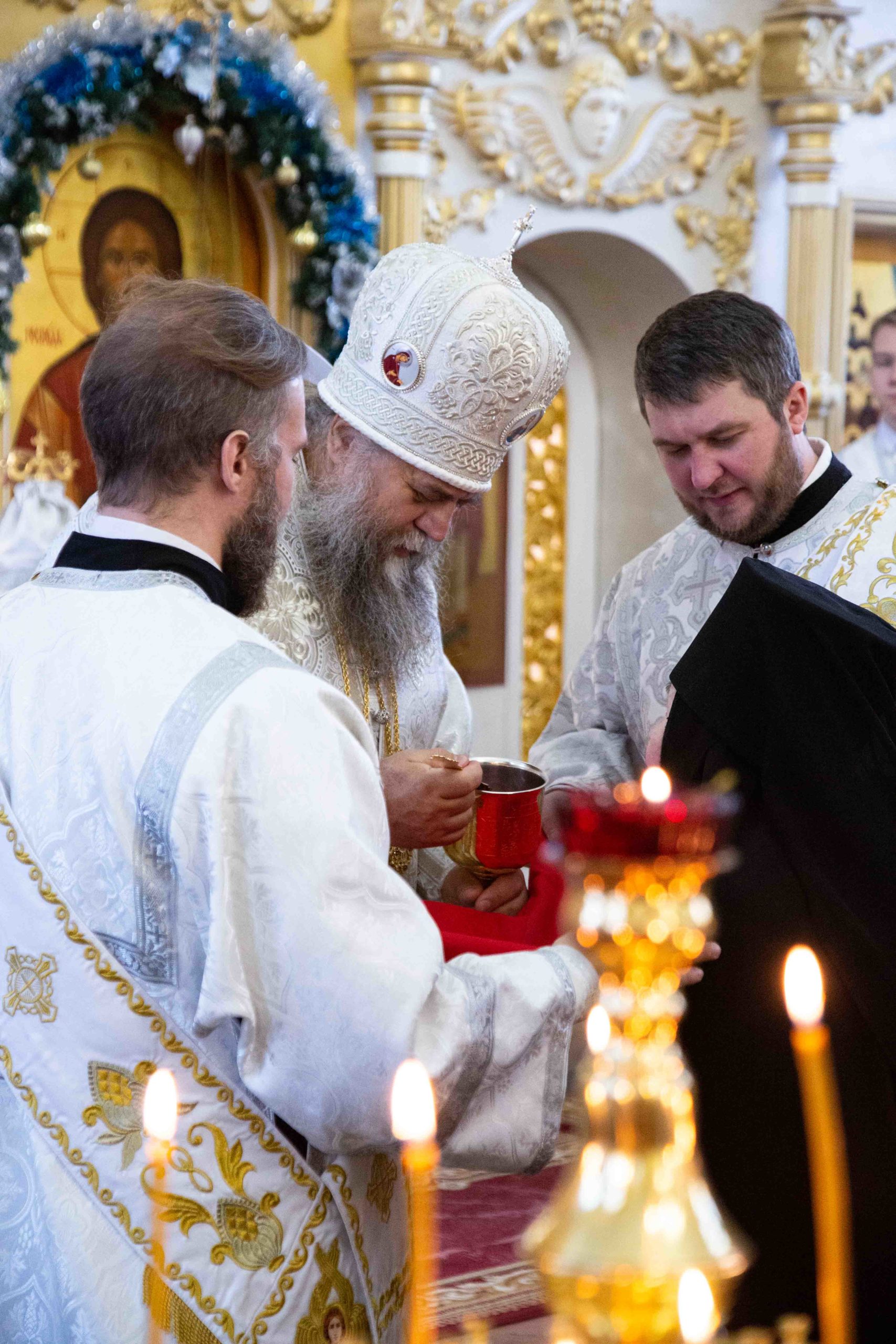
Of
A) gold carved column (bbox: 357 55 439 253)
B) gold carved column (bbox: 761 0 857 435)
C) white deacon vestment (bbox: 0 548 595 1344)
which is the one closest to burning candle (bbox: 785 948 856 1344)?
white deacon vestment (bbox: 0 548 595 1344)

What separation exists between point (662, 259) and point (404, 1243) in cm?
553

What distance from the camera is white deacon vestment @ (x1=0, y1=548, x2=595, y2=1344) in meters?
1.53

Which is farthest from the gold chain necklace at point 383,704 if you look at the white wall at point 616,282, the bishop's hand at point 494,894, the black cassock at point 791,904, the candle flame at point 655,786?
the white wall at point 616,282

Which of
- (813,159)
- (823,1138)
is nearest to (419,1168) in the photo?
(823,1138)

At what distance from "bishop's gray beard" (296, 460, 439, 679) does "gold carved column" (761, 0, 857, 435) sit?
14.7ft

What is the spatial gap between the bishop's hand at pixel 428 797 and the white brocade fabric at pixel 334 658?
313mm

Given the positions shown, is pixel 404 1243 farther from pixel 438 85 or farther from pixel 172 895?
pixel 438 85

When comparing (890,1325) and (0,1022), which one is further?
(890,1325)

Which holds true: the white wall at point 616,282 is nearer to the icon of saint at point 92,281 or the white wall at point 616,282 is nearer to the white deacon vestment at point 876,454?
the white deacon vestment at point 876,454

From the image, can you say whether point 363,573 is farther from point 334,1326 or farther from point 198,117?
point 198,117

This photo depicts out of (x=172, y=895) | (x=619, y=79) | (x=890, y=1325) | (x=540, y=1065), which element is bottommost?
(x=890, y=1325)

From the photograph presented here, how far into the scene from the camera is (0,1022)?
5.57 ft

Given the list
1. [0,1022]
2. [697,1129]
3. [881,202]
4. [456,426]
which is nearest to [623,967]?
[0,1022]

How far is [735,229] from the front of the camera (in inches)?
271
